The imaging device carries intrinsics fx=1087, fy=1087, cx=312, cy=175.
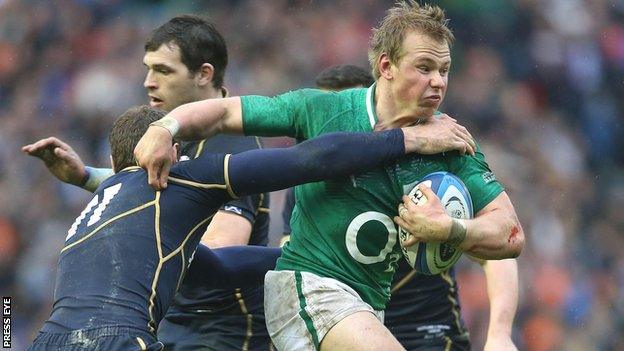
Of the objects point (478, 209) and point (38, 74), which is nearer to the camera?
point (478, 209)

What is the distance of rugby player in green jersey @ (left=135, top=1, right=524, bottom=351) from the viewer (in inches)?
181

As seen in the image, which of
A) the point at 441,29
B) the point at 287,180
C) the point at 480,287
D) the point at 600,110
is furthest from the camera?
the point at 600,110

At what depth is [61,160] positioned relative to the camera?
5.69 meters

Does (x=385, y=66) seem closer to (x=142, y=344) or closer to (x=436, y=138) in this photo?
(x=436, y=138)

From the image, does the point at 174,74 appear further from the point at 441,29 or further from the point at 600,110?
the point at 600,110

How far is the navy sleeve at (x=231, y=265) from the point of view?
4.95 metres

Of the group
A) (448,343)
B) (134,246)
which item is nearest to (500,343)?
(448,343)

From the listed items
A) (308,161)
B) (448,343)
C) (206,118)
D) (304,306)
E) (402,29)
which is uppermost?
(402,29)

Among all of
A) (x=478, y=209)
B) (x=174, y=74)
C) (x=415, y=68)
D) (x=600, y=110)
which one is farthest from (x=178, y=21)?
(x=600, y=110)

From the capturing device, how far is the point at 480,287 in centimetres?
1049

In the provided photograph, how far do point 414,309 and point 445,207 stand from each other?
1790 mm

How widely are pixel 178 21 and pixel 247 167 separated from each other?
196cm

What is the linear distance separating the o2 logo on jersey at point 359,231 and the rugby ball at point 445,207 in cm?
6

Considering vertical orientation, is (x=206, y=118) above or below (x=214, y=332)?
above
